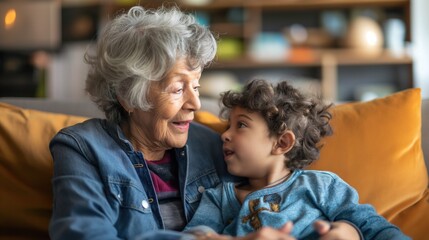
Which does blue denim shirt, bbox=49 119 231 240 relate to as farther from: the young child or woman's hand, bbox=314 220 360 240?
woman's hand, bbox=314 220 360 240

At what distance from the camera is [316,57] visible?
504 cm

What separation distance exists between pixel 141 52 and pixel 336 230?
699 millimetres

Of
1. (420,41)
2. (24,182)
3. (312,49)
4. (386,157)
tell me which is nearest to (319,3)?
(312,49)

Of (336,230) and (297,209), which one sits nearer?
(336,230)

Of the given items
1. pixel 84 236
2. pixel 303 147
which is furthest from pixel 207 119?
A: pixel 84 236

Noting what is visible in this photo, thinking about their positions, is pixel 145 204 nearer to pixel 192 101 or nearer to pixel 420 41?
pixel 192 101

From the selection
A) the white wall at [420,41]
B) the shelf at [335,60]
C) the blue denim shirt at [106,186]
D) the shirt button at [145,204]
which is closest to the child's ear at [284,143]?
the blue denim shirt at [106,186]

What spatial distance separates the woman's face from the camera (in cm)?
161

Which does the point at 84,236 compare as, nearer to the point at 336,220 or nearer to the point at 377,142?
the point at 336,220

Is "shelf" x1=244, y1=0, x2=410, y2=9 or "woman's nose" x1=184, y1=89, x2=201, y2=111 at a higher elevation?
"shelf" x1=244, y1=0, x2=410, y2=9

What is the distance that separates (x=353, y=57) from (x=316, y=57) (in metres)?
0.31

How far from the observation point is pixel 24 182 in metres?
1.78

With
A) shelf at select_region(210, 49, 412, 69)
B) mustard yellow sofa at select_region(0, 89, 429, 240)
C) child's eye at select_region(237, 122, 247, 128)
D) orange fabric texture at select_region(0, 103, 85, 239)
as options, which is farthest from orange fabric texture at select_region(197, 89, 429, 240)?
shelf at select_region(210, 49, 412, 69)

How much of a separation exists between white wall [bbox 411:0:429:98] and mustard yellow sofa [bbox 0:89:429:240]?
3353 millimetres
